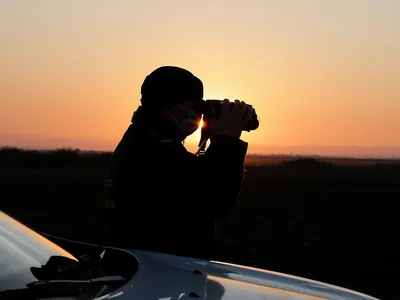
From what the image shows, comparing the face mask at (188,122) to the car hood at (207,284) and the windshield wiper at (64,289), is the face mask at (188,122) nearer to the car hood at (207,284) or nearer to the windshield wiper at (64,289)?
the car hood at (207,284)

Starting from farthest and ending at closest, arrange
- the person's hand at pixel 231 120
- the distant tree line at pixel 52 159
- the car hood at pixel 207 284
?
the distant tree line at pixel 52 159 → the person's hand at pixel 231 120 → the car hood at pixel 207 284

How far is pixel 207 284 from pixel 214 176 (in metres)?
0.71

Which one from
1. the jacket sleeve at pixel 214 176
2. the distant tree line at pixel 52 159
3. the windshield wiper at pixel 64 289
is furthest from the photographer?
the distant tree line at pixel 52 159

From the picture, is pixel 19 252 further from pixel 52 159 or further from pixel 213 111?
pixel 52 159

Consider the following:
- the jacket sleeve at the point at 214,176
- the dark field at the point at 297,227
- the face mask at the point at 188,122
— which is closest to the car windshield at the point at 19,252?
the jacket sleeve at the point at 214,176

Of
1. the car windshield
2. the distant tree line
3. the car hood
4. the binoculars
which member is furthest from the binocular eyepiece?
the distant tree line

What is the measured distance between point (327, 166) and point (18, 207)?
65.9 m

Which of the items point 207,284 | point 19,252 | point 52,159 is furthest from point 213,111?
point 52,159

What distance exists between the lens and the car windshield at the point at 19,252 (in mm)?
2432

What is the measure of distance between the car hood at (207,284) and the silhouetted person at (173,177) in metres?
0.20

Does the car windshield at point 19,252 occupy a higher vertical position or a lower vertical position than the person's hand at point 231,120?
lower

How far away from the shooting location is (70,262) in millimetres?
2936

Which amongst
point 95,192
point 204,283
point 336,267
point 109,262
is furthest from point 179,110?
point 95,192

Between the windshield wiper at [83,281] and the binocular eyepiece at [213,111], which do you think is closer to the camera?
the windshield wiper at [83,281]
